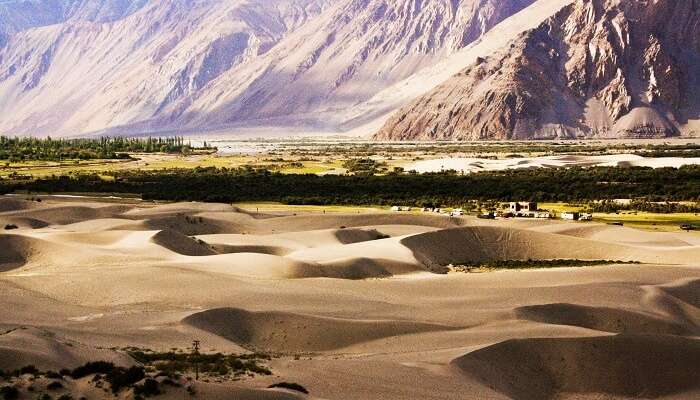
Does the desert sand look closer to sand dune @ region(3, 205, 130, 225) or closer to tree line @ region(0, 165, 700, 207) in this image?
sand dune @ region(3, 205, 130, 225)

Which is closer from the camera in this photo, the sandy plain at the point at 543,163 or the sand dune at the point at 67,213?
the sand dune at the point at 67,213

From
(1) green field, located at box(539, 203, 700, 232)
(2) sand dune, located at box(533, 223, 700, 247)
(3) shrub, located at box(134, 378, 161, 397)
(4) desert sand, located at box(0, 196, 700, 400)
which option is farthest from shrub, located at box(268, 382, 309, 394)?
(1) green field, located at box(539, 203, 700, 232)

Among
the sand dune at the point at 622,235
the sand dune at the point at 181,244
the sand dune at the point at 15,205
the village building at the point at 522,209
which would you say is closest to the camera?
the sand dune at the point at 181,244

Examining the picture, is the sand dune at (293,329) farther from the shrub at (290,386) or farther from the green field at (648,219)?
the green field at (648,219)

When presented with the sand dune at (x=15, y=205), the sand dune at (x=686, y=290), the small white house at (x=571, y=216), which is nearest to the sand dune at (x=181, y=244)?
the sand dune at (x=15, y=205)

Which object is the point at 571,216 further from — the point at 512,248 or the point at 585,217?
the point at 512,248

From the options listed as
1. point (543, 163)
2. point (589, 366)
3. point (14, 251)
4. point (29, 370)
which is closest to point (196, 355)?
point (29, 370)

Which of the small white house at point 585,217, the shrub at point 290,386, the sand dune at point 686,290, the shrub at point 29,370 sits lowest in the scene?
the sand dune at point 686,290
